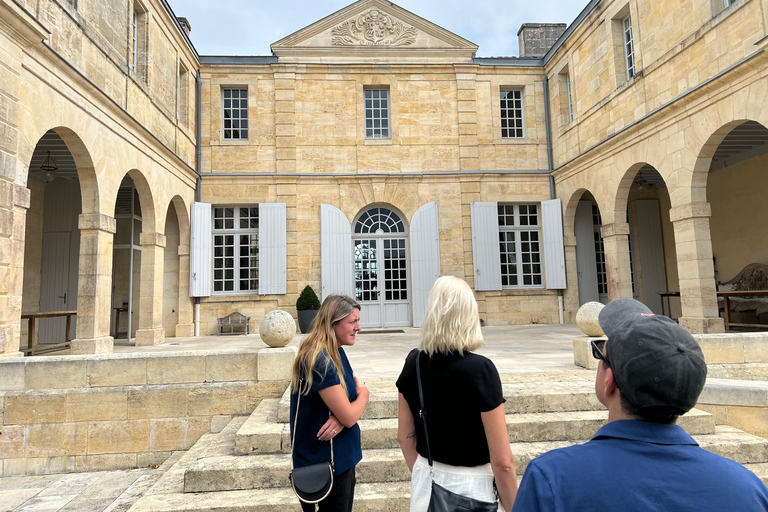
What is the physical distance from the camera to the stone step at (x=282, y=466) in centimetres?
340

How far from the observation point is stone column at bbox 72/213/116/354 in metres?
7.04

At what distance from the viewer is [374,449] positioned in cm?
376

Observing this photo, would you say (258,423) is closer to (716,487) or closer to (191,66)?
(716,487)

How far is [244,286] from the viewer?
1175 cm

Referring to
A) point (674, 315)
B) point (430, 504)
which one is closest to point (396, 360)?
point (430, 504)

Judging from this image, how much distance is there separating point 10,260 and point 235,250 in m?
6.40

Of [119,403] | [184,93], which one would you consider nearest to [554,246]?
[184,93]

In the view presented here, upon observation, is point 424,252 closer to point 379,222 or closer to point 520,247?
point 379,222

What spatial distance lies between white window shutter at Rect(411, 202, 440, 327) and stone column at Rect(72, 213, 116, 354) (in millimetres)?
6678

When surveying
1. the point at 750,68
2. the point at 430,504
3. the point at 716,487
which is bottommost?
the point at 430,504

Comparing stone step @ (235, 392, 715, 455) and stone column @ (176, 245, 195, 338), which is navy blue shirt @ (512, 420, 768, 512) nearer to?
stone step @ (235, 392, 715, 455)

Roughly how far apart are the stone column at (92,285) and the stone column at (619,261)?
30.4 ft

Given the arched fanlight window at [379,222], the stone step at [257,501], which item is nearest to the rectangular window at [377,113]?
the arched fanlight window at [379,222]

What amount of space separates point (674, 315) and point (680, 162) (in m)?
6.23
